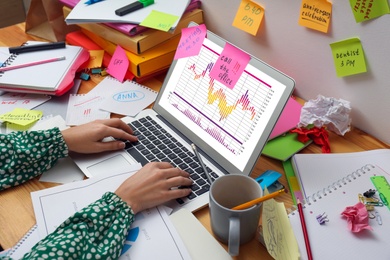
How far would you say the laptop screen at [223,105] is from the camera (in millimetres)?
783

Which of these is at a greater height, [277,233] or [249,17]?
[249,17]

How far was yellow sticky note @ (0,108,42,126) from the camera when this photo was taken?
39.0 inches

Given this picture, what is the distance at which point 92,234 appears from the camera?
2.26 ft

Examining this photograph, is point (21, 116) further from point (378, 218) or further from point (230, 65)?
point (378, 218)

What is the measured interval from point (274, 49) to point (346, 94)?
0.67 ft

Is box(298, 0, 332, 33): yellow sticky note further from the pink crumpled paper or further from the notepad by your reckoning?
the notepad

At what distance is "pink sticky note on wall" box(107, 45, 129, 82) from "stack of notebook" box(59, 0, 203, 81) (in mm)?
13

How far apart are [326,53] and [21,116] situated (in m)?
0.70

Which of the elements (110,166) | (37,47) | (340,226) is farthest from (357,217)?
(37,47)

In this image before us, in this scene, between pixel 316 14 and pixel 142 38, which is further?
pixel 142 38

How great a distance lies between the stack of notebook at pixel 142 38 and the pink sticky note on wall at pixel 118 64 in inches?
0.5

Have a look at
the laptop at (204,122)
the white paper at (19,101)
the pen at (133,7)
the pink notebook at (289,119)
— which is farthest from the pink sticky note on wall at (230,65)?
the white paper at (19,101)

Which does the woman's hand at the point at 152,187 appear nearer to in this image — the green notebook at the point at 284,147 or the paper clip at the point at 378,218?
the green notebook at the point at 284,147

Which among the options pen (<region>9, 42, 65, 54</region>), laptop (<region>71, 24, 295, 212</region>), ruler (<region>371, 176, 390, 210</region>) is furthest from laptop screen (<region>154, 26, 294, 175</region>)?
pen (<region>9, 42, 65, 54</region>)
